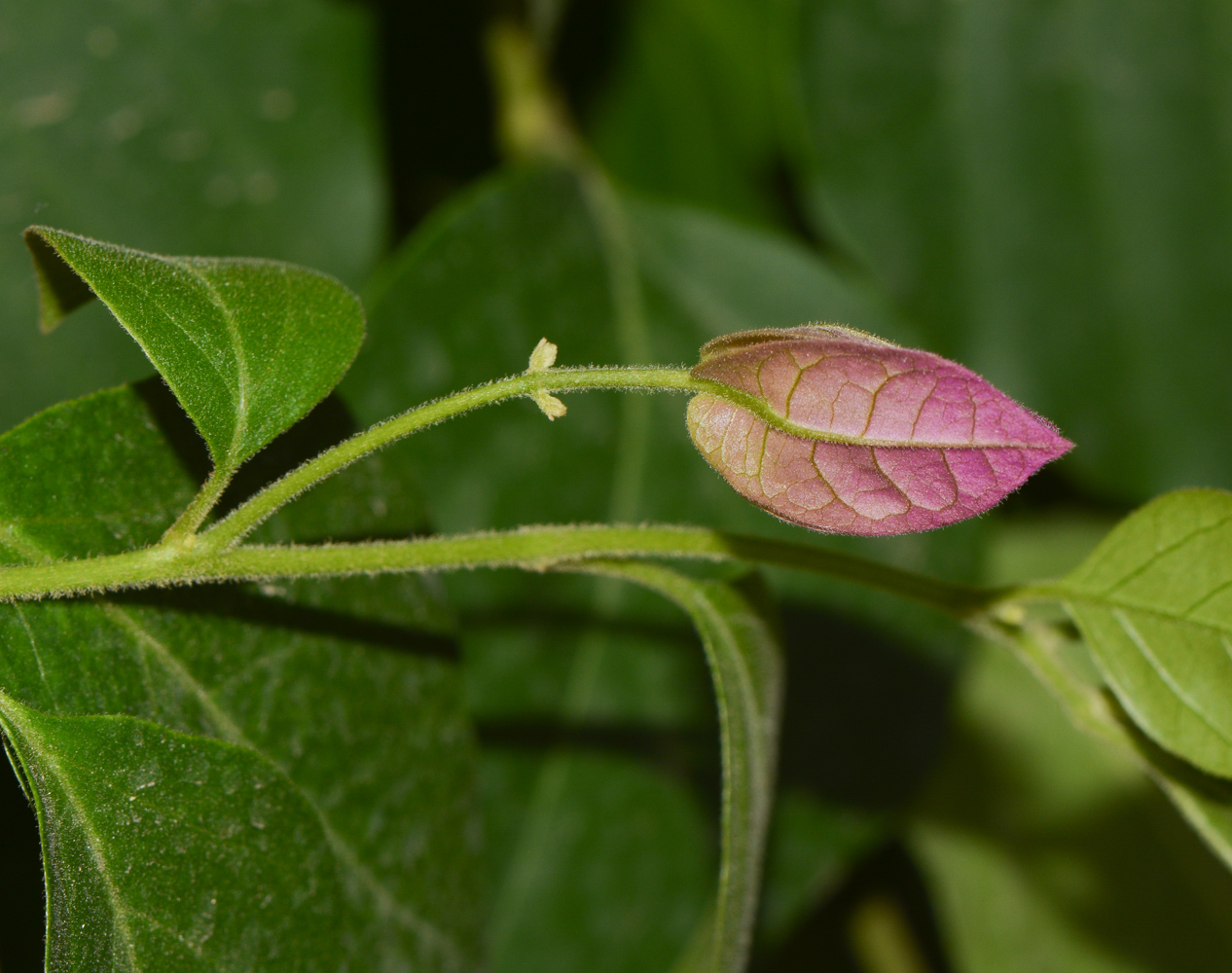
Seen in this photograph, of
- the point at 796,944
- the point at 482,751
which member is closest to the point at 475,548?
the point at 482,751

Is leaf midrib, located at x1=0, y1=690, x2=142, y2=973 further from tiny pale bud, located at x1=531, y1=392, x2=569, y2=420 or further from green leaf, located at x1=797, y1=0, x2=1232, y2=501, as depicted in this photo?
green leaf, located at x1=797, y1=0, x2=1232, y2=501

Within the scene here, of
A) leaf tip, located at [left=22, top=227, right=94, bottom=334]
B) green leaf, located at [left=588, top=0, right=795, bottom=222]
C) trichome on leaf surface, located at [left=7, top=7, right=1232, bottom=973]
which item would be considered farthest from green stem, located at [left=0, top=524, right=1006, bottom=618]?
green leaf, located at [left=588, top=0, right=795, bottom=222]

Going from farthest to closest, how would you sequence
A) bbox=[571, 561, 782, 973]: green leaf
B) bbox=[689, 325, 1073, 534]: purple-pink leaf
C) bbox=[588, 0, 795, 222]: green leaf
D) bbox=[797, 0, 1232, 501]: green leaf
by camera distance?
bbox=[588, 0, 795, 222]: green leaf < bbox=[797, 0, 1232, 501]: green leaf < bbox=[571, 561, 782, 973]: green leaf < bbox=[689, 325, 1073, 534]: purple-pink leaf

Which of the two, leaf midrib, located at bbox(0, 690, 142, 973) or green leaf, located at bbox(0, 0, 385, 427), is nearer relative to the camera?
leaf midrib, located at bbox(0, 690, 142, 973)

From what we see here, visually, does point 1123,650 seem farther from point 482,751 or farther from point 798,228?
point 798,228

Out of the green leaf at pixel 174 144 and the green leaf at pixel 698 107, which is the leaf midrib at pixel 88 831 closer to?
the green leaf at pixel 174 144

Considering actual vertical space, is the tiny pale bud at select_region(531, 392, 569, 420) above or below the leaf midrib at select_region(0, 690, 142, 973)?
above

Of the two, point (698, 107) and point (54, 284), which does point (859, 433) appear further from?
point (698, 107)
